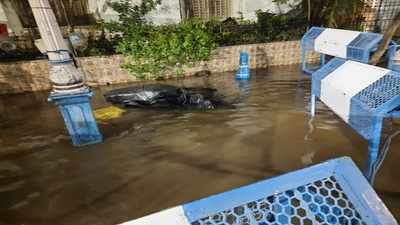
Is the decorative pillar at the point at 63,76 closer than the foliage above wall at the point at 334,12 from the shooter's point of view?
Yes

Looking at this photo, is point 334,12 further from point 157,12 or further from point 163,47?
point 157,12

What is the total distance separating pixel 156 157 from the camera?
3777mm

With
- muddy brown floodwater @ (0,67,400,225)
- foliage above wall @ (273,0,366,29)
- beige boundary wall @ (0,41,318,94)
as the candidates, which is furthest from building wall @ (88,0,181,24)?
muddy brown floodwater @ (0,67,400,225)

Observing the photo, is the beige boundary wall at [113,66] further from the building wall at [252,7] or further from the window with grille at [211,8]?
the window with grille at [211,8]

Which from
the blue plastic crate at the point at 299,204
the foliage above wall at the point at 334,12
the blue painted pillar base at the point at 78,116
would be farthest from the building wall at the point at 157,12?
the blue plastic crate at the point at 299,204

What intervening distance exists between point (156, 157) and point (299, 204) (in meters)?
2.91

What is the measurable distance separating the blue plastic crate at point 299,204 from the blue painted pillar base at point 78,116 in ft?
10.6

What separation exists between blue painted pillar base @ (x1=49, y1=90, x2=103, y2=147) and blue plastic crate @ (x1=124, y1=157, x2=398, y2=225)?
3.22 m

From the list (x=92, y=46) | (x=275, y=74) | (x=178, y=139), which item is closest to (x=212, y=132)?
(x=178, y=139)

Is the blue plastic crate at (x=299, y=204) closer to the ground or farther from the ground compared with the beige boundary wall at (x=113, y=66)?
farther from the ground

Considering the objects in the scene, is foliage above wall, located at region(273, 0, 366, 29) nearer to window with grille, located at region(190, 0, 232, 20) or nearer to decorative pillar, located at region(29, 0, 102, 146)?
window with grille, located at region(190, 0, 232, 20)

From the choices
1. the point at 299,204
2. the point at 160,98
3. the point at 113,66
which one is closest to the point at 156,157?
the point at 160,98

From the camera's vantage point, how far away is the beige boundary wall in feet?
24.2

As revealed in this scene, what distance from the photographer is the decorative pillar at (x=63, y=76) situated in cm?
340
